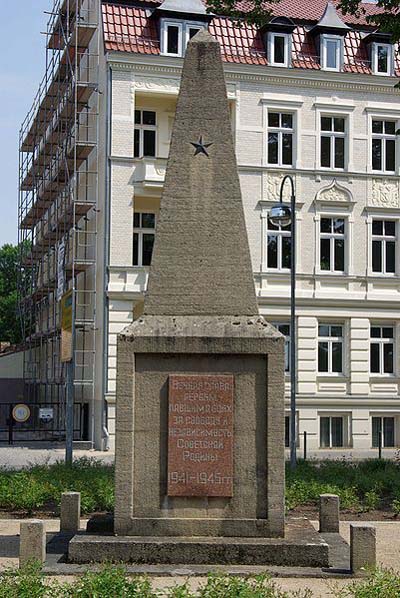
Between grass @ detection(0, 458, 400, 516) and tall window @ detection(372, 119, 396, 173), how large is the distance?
59.9 ft

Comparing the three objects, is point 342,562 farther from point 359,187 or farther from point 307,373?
point 359,187

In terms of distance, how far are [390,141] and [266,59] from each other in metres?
5.16

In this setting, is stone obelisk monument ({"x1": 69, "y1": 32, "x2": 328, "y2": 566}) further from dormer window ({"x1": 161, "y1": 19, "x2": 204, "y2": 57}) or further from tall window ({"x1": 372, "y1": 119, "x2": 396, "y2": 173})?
tall window ({"x1": 372, "y1": 119, "x2": 396, "y2": 173})

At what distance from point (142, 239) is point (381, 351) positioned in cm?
879

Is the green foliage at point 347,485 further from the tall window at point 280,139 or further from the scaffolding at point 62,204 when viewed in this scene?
the tall window at point 280,139

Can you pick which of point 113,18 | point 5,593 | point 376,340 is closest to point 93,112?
point 113,18

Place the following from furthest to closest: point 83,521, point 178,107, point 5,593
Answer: point 83,521 → point 178,107 → point 5,593

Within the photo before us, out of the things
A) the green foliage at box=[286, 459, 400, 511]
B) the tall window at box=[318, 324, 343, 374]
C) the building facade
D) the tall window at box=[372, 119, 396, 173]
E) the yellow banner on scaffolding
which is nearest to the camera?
the green foliage at box=[286, 459, 400, 511]

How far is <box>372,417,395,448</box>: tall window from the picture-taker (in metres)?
34.7

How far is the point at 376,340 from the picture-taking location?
115 ft

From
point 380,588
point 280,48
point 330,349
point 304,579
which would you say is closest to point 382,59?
point 280,48

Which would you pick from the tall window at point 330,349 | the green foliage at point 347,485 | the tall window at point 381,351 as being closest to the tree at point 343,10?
the green foliage at point 347,485

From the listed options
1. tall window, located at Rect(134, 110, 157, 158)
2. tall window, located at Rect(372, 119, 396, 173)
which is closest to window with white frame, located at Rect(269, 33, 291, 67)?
tall window, located at Rect(372, 119, 396, 173)

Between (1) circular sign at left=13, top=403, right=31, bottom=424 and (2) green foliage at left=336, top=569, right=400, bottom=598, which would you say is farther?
(1) circular sign at left=13, top=403, right=31, bottom=424
